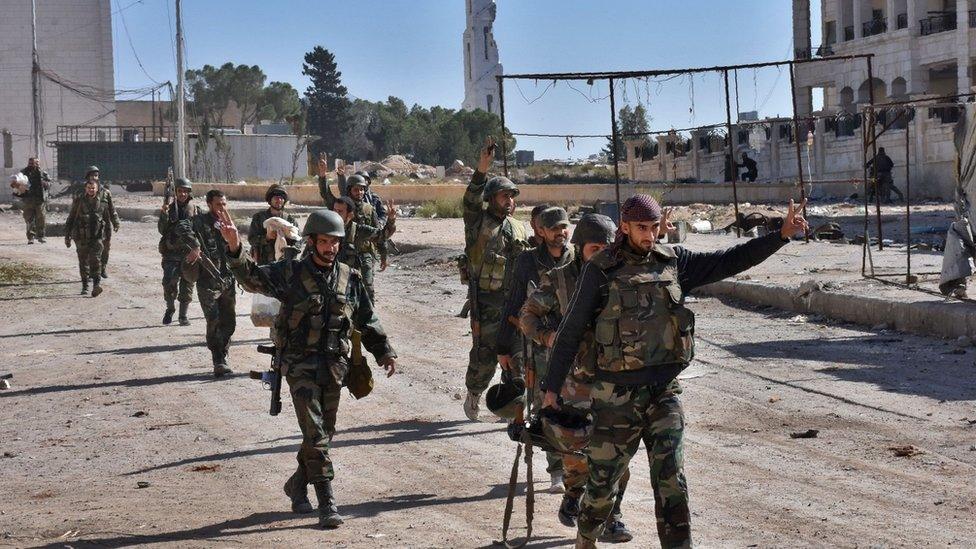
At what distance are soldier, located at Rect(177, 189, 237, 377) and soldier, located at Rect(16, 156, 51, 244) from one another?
1712 cm

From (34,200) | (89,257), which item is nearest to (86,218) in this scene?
(89,257)

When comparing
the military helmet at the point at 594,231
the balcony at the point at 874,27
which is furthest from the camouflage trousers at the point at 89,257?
the balcony at the point at 874,27

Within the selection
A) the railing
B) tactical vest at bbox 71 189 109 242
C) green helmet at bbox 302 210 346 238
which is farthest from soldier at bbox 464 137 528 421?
the railing

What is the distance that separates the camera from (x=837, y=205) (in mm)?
34469

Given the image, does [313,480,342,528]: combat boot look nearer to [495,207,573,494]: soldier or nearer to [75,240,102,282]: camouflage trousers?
[495,207,573,494]: soldier

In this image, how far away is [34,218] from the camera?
3225 cm

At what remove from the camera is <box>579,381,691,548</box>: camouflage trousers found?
553 centimetres

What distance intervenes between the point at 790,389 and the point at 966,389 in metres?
1.40

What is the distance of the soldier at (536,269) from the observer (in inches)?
294

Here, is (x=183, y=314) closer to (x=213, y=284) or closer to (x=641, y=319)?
(x=213, y=284)

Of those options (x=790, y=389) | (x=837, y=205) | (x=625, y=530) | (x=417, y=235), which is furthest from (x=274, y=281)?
(x=837, y=205)

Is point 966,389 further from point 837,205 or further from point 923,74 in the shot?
point 923,74

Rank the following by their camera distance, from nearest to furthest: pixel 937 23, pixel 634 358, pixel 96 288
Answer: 1. pixel 634 358
2. pixel 96 288
3. pixel 937 23

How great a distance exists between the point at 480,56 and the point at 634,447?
99.8 metres
